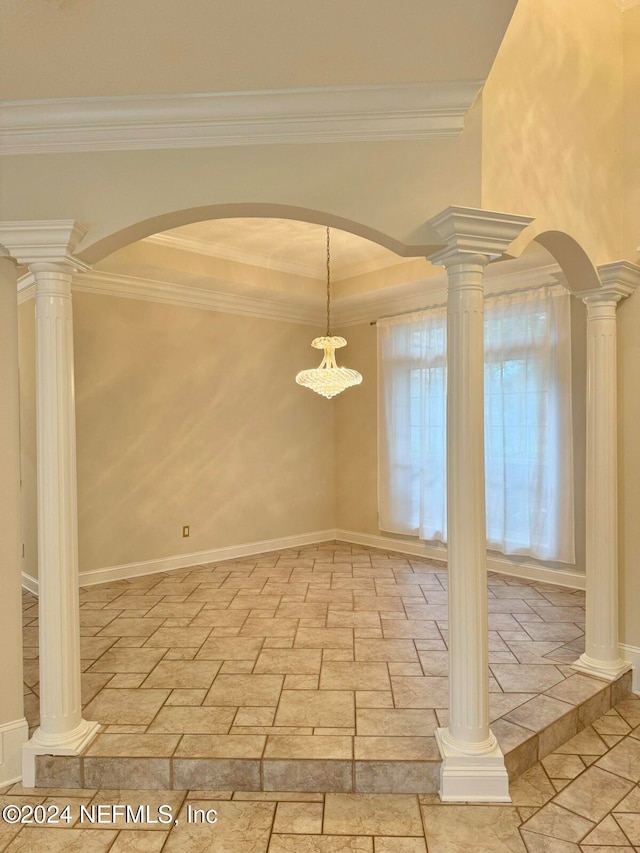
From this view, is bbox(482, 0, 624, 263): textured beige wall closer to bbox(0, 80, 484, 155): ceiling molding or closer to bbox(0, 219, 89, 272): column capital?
bbox(0, 80, 484, 155): ceiling molding

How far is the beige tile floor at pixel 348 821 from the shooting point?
1.97 metres

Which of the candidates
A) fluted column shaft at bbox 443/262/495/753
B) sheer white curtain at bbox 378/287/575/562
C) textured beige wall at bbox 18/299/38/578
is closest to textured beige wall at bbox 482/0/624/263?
fluted column shaft at bbox 443/262/495/753

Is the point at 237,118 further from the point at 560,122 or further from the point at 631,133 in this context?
the point at 631,133

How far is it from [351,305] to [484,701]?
4418 mm

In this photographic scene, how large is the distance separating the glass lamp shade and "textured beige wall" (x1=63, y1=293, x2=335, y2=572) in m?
1.23

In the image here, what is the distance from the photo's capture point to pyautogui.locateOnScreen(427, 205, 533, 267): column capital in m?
2.15

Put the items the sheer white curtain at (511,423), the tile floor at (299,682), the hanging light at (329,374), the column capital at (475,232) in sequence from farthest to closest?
the hanging light at (329,374) → the sheer white curtain at (511,423) → the tile floor at (299,682) → the column capital at (475,232)

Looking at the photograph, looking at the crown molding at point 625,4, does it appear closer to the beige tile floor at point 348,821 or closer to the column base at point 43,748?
the beige tile floor at point 348,821

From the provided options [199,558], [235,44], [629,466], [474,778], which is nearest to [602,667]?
[629,466]

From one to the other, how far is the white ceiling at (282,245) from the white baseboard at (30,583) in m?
3.06

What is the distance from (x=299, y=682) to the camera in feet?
9.50

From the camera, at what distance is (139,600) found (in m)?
4.25

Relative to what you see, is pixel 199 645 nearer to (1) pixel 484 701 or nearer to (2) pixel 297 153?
(1) pixel 484 701

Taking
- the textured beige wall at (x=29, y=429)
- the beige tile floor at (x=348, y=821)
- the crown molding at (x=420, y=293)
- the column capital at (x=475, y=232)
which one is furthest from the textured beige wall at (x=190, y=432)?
the column capital at (x=475, y=232)
